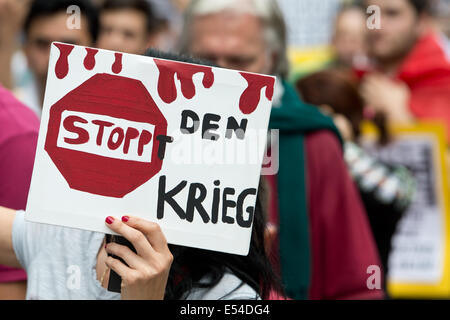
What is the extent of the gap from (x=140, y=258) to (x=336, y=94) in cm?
230

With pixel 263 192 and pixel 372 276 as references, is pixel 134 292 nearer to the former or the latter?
pixel 263 192

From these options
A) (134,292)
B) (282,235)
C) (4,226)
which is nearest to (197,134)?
(134,292)

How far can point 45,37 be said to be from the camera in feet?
13.3

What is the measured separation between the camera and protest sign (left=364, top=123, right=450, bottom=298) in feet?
13.9

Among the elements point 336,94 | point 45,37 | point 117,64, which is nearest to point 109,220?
point 117,64

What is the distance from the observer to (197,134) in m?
1.86

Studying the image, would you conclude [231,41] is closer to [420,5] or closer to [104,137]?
[104,137]

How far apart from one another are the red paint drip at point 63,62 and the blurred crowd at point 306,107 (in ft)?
1.74

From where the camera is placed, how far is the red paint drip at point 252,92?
189cm

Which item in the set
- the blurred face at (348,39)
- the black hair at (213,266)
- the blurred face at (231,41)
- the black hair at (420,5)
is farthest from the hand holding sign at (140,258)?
the blurred face at (348,39)

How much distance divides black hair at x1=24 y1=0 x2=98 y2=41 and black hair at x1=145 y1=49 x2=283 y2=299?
2079 mm

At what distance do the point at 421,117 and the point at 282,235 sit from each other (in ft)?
5.32

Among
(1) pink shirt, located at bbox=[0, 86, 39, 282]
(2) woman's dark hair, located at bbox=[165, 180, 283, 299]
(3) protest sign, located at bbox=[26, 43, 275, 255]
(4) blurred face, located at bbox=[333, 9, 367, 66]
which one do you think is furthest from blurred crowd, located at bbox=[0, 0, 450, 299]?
(3) protest sign, located at bbox=[26, 43, 275, 255]

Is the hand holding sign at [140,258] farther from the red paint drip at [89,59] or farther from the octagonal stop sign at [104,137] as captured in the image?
the red paint drip at [89,59]
